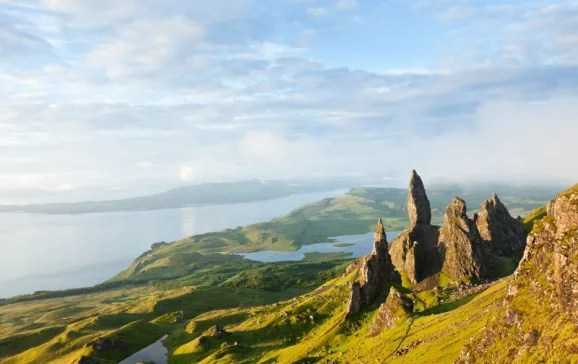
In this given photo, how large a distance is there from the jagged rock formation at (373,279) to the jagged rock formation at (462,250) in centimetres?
2090

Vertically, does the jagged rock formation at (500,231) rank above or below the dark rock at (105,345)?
above

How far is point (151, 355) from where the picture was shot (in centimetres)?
18062

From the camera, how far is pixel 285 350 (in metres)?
139

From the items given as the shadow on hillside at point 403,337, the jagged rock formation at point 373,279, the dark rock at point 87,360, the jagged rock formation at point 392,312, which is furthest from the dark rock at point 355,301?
the dark rock at point 87,360

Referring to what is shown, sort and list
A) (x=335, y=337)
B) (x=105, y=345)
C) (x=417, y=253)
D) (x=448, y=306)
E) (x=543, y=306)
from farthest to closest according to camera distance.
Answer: (x=105, y=345) → (x=417, y=253) → (x=335, y=337) → (x=448, y=306) → (x=543, y=306)

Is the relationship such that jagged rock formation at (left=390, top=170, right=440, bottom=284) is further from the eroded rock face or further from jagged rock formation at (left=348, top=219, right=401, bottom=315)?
jagged rock formation at (left=348, top=219, right=401, bottom=315)

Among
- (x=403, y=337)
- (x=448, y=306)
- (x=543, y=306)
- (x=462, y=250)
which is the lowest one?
(x=403, y=337)

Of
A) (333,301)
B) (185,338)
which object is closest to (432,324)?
(333,301)

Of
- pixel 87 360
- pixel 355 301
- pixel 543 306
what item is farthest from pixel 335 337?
pixel 87 360

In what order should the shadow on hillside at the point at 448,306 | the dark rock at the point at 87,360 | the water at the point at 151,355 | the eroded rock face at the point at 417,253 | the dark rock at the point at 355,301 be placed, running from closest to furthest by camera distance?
the shadow on hillside at the point at 448,306 < the dark rock at the point at 355,301 < the eroded rock face at the point at 417,253 < the dark rock at the point at 87,360 < the water at the point at 151,355

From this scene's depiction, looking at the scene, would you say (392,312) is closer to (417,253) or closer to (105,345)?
(417,253)

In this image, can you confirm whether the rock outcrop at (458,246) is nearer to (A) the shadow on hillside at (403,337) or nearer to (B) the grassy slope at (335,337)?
(B) the grassy slope at (335,337)

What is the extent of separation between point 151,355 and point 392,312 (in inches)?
4553

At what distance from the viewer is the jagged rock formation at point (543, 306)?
5209cm
